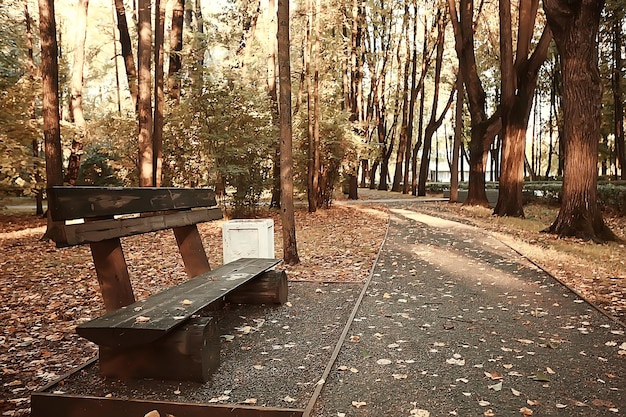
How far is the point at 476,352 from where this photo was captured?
4145mm

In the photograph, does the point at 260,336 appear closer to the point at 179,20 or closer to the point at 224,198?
the point at 224,198

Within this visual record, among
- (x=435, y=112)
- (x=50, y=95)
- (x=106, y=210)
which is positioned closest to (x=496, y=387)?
(x=106, y=210)

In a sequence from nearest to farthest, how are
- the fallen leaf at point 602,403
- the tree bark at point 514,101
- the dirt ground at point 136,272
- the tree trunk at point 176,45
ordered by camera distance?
the fallen leaf at point 602,403 → the dirt ground at point 136,272 → the tree bark at point 514,101 → the tree trunk at point 176,45

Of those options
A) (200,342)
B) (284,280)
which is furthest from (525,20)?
(200,342)

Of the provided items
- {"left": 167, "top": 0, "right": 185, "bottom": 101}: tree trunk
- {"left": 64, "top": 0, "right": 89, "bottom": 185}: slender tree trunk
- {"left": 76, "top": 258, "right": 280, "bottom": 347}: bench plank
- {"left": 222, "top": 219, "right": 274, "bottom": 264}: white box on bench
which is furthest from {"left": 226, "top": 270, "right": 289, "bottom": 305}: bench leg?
{"left": 64, "top": 0, "right": 89, "bottom": 185}: slender tree trunk

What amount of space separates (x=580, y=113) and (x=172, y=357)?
33.8 ft

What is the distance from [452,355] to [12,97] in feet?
42.7

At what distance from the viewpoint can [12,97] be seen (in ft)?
41.5

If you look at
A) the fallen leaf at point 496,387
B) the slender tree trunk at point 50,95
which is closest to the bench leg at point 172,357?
A: the fallen leaf at point 496,387

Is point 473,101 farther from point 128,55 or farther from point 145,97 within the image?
point 128,55

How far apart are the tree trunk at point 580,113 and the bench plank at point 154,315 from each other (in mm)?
8816

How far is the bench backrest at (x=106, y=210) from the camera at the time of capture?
3.20m

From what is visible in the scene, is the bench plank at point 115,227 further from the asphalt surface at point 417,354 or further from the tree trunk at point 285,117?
the tree trunk at point 285,117

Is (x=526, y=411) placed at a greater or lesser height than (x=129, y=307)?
lesser
